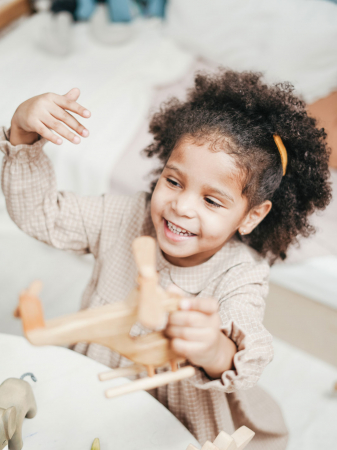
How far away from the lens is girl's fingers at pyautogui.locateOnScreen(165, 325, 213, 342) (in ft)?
1.19

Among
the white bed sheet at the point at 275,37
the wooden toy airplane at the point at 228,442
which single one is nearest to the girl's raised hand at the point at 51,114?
the wooden toy airplane at the point at 228,442

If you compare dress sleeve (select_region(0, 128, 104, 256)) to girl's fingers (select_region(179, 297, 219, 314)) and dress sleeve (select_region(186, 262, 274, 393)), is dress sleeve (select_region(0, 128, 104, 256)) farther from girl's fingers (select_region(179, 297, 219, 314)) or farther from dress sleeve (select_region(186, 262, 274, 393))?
girl's fingers (select_region(179, 297, 219, 314))

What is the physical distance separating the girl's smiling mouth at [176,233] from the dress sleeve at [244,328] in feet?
0.38

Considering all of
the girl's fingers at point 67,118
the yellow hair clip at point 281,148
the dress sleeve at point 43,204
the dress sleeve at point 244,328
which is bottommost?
the dress sleeve at point 43,204

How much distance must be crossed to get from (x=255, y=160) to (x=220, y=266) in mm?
178

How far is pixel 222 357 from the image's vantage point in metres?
0.45

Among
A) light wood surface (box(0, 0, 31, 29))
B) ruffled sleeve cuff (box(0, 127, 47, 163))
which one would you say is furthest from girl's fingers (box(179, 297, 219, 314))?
light wood surface (box(0, 0, 31, 29))

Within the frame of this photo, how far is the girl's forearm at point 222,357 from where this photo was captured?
439 millimetres

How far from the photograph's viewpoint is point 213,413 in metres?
0.64

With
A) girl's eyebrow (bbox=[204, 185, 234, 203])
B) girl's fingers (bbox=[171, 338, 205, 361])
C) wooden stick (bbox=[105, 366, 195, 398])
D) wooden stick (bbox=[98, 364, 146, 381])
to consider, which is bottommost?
wooden stick (bbox=[98, 364, 146, 381])

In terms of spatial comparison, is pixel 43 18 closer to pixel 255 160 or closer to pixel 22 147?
pixel 22 147

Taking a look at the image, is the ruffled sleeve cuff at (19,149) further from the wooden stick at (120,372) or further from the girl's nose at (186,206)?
the wooden stick at (120,372)

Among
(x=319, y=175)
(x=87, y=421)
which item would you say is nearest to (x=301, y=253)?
(x=319, y=175)

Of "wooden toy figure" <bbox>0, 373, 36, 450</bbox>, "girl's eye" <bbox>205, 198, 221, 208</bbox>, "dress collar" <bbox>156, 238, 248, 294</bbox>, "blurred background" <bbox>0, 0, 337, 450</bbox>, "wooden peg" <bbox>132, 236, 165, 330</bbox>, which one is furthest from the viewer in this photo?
"blurred background" <bbox>0, 0, 337, 450</bbox>
